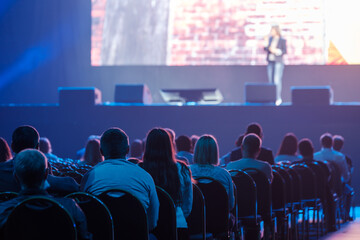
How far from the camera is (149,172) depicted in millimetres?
3344

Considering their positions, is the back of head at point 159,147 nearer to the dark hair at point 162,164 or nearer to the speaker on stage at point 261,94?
the dark hair at point 162,164

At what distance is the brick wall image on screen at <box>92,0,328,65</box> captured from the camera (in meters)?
11.1

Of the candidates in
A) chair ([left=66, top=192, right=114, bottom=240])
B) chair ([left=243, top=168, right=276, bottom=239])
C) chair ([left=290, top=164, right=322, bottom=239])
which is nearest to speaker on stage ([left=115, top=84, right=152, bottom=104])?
chair ([left=290, top=164, right=322, bottom=239])

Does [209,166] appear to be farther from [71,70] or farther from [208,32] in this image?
[71,70]

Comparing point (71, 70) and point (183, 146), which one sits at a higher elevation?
point (71, 70)

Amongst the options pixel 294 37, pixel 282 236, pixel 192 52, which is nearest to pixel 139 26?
pixel 192 52

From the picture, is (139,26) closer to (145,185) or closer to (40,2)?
(40,2)

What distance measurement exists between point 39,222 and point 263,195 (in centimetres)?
257

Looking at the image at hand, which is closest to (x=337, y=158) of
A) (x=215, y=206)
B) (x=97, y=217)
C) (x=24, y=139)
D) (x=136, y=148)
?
(x=136, y=148)

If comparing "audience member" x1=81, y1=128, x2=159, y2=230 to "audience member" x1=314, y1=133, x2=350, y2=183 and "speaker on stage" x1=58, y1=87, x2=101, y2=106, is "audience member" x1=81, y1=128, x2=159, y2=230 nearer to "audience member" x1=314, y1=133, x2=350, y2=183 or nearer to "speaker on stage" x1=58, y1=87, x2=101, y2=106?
"audience member" x1=314, y1=133, x2=350, y2=183

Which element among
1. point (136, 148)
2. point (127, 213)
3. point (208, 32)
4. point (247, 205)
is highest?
point (208, 32)

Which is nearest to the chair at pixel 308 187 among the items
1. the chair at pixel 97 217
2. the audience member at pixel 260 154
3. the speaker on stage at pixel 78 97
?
the audience member at pixel 260 154

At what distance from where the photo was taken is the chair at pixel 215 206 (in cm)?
373

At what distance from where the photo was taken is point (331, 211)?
650 cm
